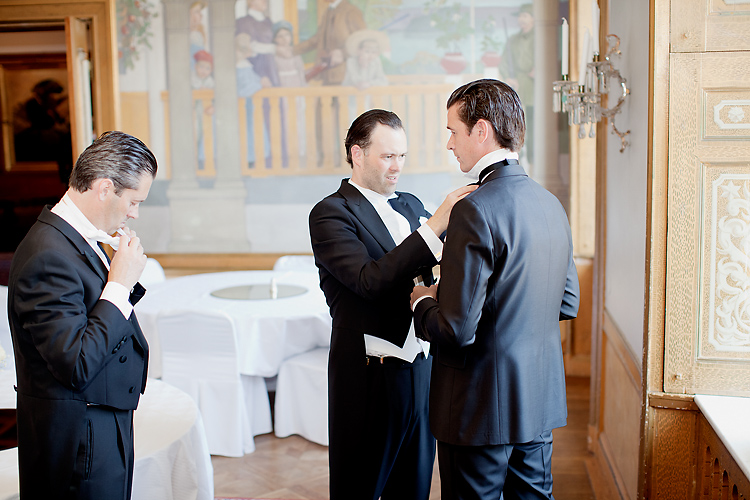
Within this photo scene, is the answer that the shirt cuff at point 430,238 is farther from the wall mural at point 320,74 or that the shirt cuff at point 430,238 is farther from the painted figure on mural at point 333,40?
the painted figure on mural at point 333,40

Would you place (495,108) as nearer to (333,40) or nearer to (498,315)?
(498,315)

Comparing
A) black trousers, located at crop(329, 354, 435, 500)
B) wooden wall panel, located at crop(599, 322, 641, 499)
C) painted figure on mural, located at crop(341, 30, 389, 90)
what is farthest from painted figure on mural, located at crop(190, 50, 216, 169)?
black trousers, located at crop(329, 354, 435, 500)

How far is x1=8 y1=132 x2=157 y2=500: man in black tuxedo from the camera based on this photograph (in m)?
1.45

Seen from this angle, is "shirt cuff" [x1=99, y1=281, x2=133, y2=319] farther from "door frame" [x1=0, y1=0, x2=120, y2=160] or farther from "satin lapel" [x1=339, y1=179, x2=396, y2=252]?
"door frame" [x1=0, y1=0, x2=120, y2=160]

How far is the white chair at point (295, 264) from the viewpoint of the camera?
514 centimetres

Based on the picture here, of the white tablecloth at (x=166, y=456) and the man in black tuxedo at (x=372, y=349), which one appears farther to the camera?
the man in black tuxedo at (x=372, y=349)

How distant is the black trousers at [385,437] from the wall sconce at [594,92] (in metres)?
1.27

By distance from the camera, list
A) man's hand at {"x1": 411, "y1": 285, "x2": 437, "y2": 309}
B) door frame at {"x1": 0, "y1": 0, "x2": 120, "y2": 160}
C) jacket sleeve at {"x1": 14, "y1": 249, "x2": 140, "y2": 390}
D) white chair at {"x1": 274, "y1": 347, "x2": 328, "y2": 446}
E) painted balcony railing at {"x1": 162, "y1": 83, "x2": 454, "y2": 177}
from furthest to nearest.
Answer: door frame at {"x1": 0, "y1": 0, "x2": 120, "y2": 160} → painted balcony railing at {"x1": 162, "y1": 83, "x2": 454, "y2": 177} → white chair at {"x1": 274, "y1": 347, "x2": 328, "y2": 446} → man's hand at {"x1": 411, "y1": 285, "x2": 437, "y2": 309} → jacket sleeve at {"x1": 14, "y1": 249, "x2": 140, "y2": 390}

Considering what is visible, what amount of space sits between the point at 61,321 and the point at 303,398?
243 cm

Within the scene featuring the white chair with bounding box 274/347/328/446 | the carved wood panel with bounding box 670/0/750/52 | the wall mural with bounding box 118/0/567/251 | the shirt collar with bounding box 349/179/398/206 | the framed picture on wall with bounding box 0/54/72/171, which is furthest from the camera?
the framed picture on wall with bounding box 0/54/72/171

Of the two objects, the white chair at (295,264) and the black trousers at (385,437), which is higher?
the white chair at (295,264)

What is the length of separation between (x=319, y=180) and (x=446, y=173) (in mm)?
1019

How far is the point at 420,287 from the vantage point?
→ 1810mm

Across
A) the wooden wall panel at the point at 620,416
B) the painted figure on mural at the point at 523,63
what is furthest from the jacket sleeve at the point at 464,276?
the painted figure on mural at the point at 523,63
